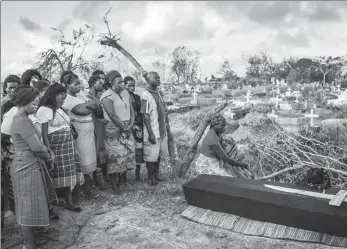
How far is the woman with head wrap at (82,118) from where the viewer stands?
4043 mm

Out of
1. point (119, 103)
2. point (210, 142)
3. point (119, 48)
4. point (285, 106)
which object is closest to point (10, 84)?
point (119, 103)

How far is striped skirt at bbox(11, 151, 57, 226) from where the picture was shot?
284 cm

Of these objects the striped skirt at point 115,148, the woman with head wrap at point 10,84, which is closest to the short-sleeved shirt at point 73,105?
the striped skirt at point 115,148

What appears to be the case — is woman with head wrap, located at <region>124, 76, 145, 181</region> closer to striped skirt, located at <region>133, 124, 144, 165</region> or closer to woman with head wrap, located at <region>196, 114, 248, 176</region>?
striped skirt, located at <region>133, 124, 144, 165</region>

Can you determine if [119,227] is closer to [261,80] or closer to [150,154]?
[150,154]

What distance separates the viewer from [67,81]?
4004mm

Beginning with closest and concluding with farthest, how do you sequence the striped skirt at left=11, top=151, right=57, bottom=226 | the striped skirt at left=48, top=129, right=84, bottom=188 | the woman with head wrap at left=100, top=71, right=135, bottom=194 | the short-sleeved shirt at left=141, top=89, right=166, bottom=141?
1. the striped skirt at left=11, top=151, right=57, bottom=226
2. the striped skirt at left=48, top=129, right=84, bottom=188
3. the woman with head wrap at left=100, top=71, right=135, bottom=194
4. the short-sleeved shirt at left=141, top=89, right=166, bottom=141

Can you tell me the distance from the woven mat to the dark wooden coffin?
0.04 meters

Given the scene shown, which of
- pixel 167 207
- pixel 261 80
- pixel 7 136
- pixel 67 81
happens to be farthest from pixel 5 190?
pixel 261 80

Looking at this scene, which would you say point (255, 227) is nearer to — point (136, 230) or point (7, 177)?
point (136, 230)

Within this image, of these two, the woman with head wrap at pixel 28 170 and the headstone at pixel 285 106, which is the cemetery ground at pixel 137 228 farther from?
the headstone at pixel 285 106

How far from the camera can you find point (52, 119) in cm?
351

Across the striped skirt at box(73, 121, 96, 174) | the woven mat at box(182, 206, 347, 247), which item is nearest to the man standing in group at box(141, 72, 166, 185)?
the striped skirt at box(73, 121, 96, 174)

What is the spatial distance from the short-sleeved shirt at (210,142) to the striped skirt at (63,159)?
1567 millimetres
